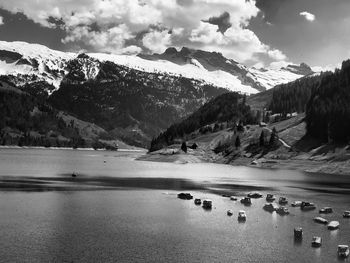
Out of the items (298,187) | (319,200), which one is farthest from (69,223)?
(298,187)

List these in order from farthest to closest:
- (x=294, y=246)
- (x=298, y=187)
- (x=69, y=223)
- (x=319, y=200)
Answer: (x=298, y=187) < (x=319, y=200) < (x=69, y=223) < (x=294, y=246)

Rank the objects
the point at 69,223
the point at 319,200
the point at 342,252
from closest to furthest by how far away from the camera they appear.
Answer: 1. the point at 342,252
2. the point at 69,223
3. the point at 319,200

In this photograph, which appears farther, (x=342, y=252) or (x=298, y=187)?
(x=298, y=187)

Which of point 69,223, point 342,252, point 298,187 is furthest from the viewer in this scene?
point 298,187

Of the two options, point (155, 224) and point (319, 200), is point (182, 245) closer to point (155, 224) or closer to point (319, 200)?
point (155, 224)

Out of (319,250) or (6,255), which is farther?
(319,250)

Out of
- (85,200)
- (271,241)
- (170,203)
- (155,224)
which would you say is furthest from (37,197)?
(271,241)

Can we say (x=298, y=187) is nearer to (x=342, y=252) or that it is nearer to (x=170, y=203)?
(x=170, y=203)

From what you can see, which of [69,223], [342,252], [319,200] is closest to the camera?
[342,252]

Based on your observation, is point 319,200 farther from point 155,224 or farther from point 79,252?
point 79,252
